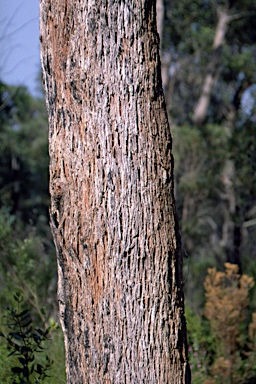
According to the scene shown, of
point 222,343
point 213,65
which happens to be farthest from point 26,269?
point 213,65

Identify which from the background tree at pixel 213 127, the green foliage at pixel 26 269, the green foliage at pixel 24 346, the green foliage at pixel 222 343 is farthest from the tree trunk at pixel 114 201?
the background tree at pixel 213 127

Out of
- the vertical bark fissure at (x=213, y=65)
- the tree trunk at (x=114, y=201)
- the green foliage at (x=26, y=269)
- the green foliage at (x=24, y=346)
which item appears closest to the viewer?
the tree trunk at (x=114, y=201)

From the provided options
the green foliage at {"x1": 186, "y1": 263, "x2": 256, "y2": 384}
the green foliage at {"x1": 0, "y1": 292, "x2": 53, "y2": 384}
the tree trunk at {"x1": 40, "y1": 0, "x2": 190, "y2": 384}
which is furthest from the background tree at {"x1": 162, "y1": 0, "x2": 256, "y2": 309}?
the tree trunk at {"x1": 40, "y1": 0, "x2": 190, "y2": 384}

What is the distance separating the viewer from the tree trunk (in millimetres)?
2979

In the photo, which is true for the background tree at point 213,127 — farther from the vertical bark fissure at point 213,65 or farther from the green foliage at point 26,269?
the green foliage at point 26,269

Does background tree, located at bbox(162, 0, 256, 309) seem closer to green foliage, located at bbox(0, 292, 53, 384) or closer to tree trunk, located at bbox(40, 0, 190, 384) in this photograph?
green foliage, located at bbox(0, 292, 53, 384)

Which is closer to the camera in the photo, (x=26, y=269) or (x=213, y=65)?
(x=26, y=269)

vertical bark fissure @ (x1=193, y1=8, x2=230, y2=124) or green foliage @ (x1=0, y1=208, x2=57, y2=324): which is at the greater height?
vertical bark fissure @ (x1=193, y1=8, x2=230, y2=124)

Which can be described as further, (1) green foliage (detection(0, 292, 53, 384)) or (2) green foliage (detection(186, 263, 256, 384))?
(2) green foliage (detection(186, 263, 256, 384))

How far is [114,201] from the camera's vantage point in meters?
3.01

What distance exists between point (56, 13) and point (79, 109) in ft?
1.74

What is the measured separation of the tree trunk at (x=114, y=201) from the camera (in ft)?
9.77

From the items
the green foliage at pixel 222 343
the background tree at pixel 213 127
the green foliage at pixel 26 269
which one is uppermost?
the background tree at pixel 213 127

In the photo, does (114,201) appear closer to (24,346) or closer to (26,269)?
(24,346)
